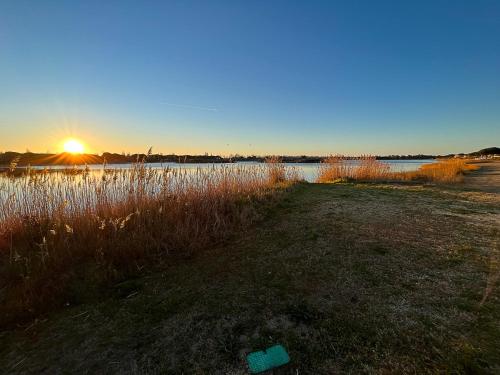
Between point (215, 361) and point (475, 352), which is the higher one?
point (475, 352)

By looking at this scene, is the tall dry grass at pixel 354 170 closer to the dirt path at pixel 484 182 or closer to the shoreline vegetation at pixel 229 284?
the dirt path at pixel 484 182

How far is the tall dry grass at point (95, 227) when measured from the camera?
2.69 m

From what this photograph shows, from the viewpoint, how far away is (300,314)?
2076mm

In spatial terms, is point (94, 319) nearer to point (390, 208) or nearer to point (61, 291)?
point (61, 291)

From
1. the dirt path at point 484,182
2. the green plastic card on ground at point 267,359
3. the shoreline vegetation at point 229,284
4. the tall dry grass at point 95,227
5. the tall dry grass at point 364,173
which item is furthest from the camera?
the tall dry grass at point 364,173

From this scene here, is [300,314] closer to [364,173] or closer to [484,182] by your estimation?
[364,173]

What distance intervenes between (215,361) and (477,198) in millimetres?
7982

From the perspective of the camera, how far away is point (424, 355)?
1.58 m

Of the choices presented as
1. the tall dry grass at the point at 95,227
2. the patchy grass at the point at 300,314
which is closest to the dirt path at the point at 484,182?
the patchy grass at the point at 300,314

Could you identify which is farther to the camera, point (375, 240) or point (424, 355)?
point (375, 240)

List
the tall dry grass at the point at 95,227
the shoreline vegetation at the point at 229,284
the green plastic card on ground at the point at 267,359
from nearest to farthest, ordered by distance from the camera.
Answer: the green plastic card on ground at the point at 267,359, the shoreline vegetation at the point at 229,284, the tall dry grass at the point at 95,227

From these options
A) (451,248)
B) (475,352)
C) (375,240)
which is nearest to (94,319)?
(475,352)

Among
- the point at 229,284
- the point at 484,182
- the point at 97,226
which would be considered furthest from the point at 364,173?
the point at 97,226

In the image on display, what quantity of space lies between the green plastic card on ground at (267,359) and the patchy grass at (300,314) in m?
0.05
